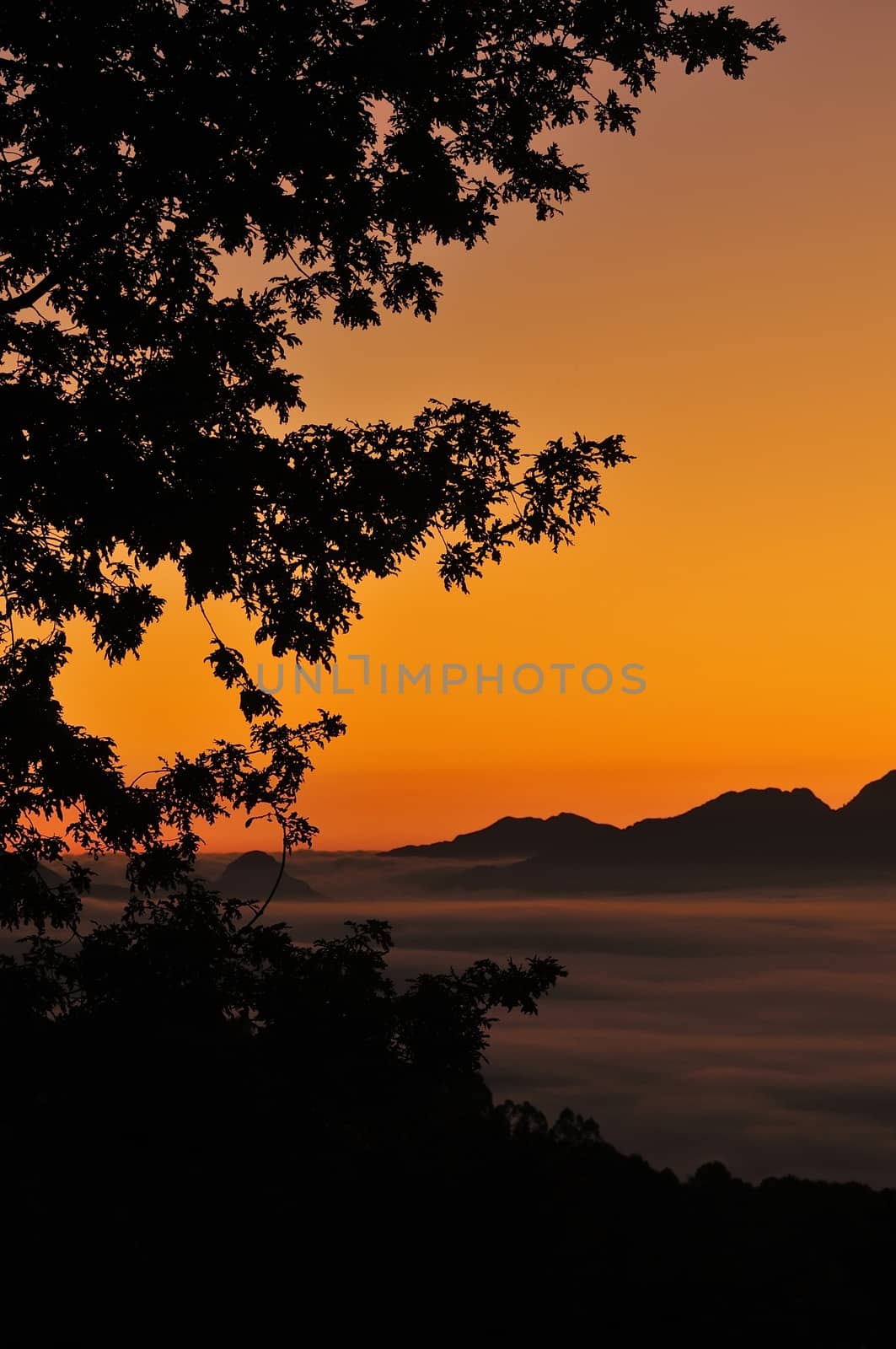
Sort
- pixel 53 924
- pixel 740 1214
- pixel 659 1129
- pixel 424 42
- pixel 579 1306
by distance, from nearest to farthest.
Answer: pixel 579 1306 < pixel 740 1214 < pixel 424 42 < pixel 53 924 < pixel 659 1129

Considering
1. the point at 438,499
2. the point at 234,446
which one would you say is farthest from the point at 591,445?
the point at 234,446

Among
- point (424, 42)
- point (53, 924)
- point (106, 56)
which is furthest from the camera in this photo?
point (53, 924)

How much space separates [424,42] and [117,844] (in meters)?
8.99

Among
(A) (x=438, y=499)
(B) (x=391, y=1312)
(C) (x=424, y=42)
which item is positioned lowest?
(B) (x=391, y=1312)

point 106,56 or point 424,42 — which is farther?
point 424,42

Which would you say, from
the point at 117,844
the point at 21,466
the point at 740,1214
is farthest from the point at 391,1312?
the point at 21,466

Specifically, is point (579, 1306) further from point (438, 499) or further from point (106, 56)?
point (106, 56)

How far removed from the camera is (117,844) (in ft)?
47.1

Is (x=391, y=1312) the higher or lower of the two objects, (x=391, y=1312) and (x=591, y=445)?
the lower

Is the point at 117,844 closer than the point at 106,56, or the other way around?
the point at 106,56

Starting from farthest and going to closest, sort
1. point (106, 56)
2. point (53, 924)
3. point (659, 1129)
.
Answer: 1. point (659, 1129)
2. point (53, 924)
3. point (106, 56)

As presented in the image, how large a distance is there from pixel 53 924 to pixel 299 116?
872 centimetres

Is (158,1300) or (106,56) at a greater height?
(106,56)

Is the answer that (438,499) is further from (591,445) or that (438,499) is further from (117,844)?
(117,844)
